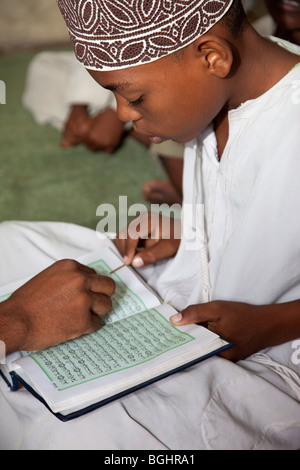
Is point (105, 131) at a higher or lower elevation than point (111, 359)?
lower

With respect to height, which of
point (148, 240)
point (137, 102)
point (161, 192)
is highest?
point (137, 102)

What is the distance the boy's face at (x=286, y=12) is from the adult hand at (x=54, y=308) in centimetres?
113

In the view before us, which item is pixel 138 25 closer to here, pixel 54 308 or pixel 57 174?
pixel 54 308

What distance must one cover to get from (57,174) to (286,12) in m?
1.09

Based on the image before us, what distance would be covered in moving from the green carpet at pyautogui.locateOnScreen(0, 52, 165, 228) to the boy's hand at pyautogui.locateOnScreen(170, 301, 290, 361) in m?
0.99

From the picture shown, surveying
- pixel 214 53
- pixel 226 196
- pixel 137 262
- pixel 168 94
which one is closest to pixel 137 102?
pixel 168 94

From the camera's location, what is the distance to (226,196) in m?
1.28

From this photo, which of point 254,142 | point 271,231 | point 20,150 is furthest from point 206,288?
point 20,150

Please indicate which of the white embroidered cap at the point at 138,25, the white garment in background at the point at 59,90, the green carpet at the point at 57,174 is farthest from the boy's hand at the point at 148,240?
the white garment in background at the point at 59,90

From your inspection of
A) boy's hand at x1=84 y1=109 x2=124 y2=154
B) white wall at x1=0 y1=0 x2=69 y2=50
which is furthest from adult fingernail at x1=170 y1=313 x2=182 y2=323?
white wall at x1=0 y1=0 x2=69 y2=50

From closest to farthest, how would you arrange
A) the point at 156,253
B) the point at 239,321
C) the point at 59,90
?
the point at 239,321 → the point at 156,253 → the point at 59,90

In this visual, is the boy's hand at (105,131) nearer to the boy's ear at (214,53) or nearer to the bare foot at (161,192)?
the bare foot at (161,192)

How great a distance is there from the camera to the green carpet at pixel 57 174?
215cm
